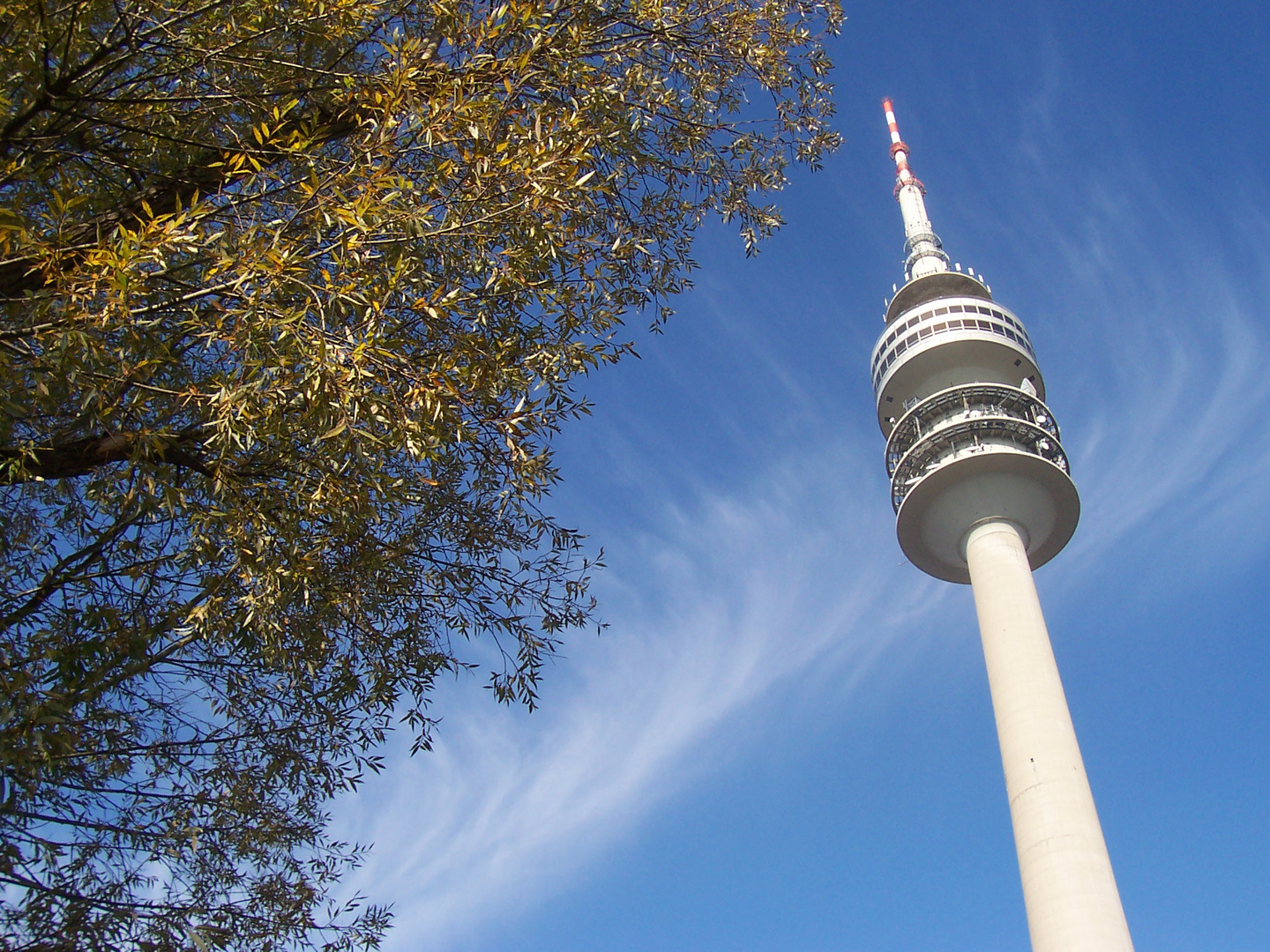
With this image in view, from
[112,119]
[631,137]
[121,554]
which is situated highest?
[631,137]

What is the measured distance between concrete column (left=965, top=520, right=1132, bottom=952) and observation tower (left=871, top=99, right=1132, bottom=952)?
0.12ft

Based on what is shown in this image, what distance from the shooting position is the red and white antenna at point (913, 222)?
161ft

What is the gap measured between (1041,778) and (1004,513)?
11.3m

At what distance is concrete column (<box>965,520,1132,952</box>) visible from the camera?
2695 cm

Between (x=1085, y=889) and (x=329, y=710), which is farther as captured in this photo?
(x=1085, y=889)

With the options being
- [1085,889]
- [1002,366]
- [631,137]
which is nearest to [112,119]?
[631,137]

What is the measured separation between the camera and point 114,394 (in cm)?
571

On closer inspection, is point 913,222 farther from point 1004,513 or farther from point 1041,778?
point 1041,778

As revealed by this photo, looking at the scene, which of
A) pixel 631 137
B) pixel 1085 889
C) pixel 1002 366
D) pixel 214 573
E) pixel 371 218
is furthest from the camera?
pixel 1002 366

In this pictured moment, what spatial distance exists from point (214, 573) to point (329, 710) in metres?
1.84

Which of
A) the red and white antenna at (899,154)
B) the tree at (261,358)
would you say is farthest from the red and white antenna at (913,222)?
the tree at (261,358)

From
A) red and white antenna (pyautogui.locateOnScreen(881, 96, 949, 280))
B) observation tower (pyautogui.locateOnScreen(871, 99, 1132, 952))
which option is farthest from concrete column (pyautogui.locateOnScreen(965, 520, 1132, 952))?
red and white antenna (pyautogui.locateOnScreen(881, 96, 949, 280))

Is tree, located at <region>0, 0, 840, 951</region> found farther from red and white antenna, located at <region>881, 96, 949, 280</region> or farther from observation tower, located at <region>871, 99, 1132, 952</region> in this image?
red and white antenna, located at <region>881, 96, 949, 280</region>

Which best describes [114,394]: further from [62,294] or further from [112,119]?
[112,119]
